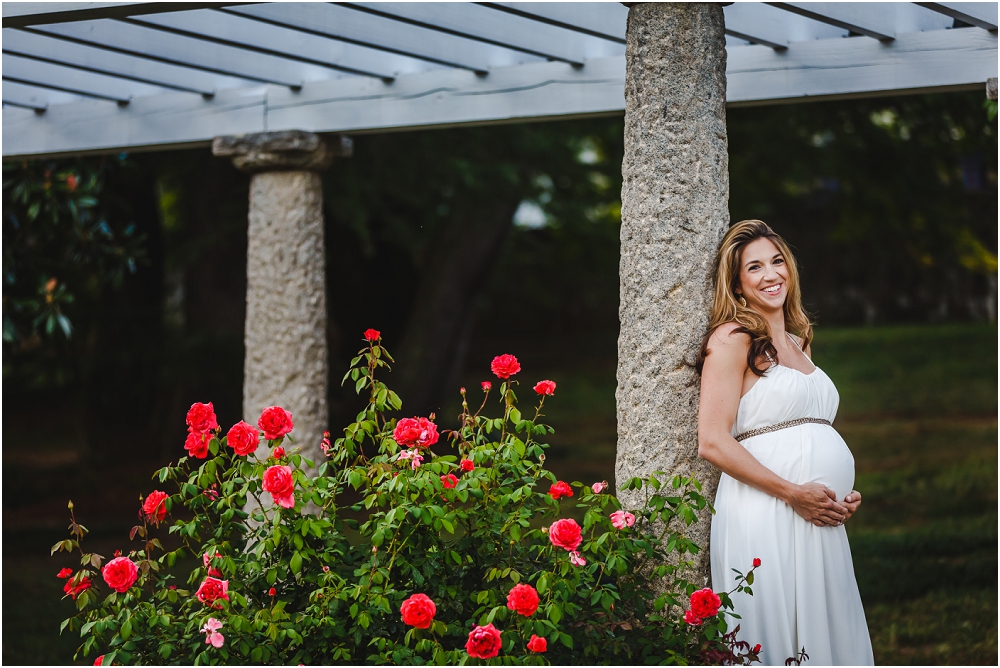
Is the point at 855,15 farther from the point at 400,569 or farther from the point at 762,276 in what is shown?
the point at 400,569

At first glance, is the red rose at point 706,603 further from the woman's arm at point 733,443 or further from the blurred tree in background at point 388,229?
the blurred tree in background at point 388,229

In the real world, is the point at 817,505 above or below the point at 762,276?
below

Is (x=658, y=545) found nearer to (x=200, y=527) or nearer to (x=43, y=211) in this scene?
(x=200, y=527)

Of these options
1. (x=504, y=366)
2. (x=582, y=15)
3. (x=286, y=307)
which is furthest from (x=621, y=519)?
(x=286, y=307)

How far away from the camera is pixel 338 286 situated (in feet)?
43.1

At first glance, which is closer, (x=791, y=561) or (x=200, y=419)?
(x=200, y=419)

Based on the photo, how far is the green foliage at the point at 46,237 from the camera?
6.75 meters

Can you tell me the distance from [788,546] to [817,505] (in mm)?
187

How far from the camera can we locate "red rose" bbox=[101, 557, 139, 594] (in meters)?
2.81

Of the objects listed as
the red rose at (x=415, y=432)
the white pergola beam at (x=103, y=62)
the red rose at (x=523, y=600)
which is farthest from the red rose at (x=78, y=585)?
the white pergola beam at (x=103, y=62)

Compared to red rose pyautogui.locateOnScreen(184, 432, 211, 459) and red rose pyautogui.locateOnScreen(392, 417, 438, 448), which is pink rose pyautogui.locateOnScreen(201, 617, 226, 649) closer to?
red rose pyautogui.locateOnScreen(184, 432, 211, 459)

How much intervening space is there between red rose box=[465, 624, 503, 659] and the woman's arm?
1062mm

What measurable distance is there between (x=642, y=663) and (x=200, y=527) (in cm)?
155

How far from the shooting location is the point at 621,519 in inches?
115
